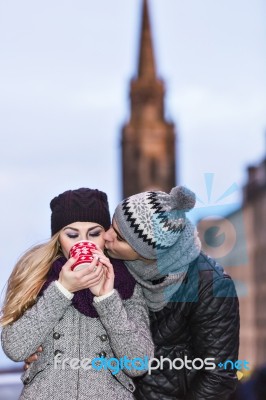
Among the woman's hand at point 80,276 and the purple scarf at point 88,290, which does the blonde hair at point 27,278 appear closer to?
the purple scarf at point 88,290

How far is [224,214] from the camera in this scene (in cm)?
340

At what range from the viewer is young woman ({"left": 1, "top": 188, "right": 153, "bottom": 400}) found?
265 cm

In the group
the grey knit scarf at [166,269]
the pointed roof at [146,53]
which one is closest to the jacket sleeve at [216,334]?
the grey knit scarf at [166,269]

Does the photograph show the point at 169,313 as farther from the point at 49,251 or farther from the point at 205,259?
the point at 49,251

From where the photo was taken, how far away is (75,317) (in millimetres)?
2770

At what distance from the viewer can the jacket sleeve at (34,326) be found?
8.67 feet

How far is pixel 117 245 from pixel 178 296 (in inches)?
11.0

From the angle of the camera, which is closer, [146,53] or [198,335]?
[198,335]

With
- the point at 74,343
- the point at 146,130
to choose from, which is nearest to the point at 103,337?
the point at 74,343

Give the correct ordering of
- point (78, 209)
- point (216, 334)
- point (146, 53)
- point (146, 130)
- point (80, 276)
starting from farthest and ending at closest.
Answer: point (146, 130)
point (146, 53)
point (216, 334)
point (78, 209)
point (80, 276)

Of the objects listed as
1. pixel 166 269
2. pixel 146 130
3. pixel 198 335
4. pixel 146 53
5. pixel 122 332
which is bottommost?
pixel 146 130

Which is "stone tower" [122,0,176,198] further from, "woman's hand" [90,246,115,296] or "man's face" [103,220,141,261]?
"woman's hand" [90,246,115,296]

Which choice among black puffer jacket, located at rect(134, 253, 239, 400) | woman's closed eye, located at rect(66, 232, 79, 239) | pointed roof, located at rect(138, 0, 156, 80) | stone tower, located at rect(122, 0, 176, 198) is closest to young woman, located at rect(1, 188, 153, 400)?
woman's closed eye, located at rect(66, 232, 79, 239)

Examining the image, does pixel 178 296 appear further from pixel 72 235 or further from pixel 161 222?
pixel 72 235
